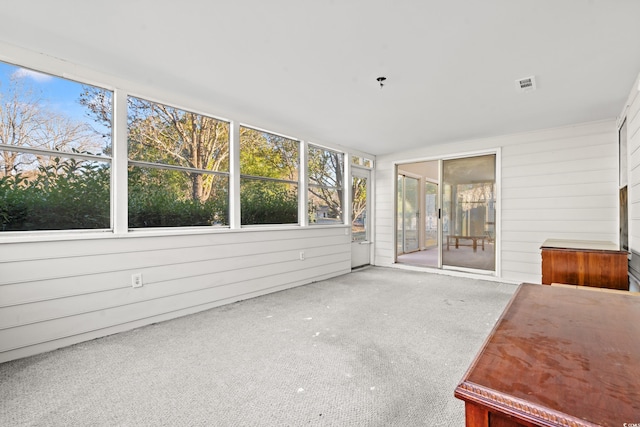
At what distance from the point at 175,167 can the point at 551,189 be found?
4.98m

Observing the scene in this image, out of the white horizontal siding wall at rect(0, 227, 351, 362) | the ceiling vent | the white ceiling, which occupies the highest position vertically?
the white ceiling

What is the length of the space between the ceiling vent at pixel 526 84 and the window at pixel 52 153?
388 centimetres

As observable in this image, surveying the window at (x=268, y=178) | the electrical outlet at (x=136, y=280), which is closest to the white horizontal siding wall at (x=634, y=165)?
the window at (x=268, y=178)

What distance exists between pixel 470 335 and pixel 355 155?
151 inches

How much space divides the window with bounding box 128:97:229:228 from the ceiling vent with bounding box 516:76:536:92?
10.4 feet

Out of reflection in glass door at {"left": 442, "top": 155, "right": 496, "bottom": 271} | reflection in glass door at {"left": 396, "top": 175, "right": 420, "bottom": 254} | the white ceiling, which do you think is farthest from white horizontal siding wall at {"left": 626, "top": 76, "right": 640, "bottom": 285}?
reflection in glass door at {"left": 396, "top": 175, "right": 420, "bottom": 254}

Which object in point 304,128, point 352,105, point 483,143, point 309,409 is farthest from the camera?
point 483,143

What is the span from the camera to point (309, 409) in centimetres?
165

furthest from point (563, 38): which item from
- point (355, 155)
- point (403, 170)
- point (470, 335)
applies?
point (403, 170)

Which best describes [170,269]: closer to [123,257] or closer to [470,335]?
[123,257]

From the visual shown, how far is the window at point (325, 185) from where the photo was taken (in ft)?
16.0

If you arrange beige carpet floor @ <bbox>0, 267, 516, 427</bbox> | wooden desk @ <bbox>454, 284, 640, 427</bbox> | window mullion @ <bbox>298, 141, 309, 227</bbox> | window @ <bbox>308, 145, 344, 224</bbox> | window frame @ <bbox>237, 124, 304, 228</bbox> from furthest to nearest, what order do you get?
window @ <bbox>308, 145, 344, 224</bbox>
window mullion @ <bbox>298, 141, 309, 227</bbox>
window frame @ <bbox>237, 124, 304, 228</bbox>
beige carpet floor @ <bbox>0, 267, 516, 427</bbox>
wooden desk @ <bbox>454, 284, 640, 427</bbox>

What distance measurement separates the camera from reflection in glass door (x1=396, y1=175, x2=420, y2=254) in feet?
21.9

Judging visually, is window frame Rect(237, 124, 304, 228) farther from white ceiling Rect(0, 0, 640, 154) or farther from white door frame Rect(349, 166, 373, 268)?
white door frame Rect(349, 166, 373, 268)
